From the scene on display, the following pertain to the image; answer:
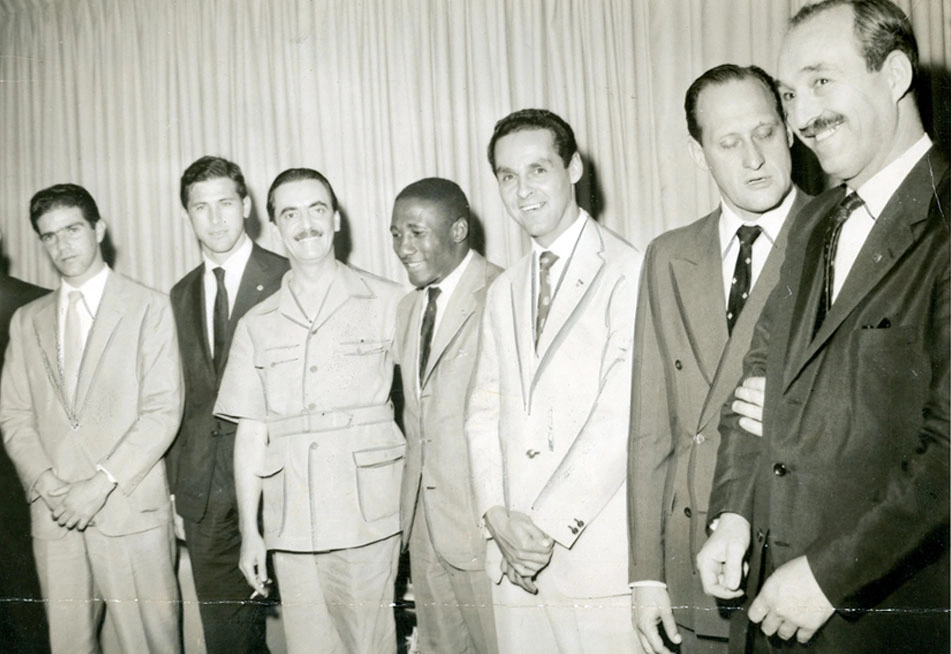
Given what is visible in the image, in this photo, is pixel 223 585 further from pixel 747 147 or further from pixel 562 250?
pixel 747 147

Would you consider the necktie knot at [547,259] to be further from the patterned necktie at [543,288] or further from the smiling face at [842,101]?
the smiling face at [842,101]

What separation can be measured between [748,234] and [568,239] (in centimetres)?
46

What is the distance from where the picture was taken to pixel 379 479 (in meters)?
2.28

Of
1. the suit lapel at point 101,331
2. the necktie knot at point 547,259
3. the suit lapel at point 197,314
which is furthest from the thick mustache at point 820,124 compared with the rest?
the suit lapel at point 101,331

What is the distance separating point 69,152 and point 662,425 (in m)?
2.01

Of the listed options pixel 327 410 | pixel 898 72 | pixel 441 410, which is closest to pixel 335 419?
pixel 327 410

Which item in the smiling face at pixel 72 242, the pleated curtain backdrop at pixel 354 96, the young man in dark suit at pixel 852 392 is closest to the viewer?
the young man in dark suit at pixel 852 392

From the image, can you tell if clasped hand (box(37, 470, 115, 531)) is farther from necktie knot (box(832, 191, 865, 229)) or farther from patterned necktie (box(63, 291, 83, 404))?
necktie knot (box(832, 191, 865, 229))

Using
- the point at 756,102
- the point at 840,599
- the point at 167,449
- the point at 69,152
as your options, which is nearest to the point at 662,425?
the point at 840,599

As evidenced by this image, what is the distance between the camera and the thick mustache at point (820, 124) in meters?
1.86

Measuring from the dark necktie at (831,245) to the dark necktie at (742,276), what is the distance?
0.53 ft

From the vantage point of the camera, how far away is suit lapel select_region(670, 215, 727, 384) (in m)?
1.96

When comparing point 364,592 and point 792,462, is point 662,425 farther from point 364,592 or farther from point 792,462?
point 364,592

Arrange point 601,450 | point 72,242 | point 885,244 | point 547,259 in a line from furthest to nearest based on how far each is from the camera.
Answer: point 72,242
point 547,259
point 601,450
point 885,244
